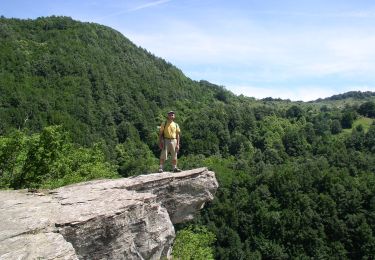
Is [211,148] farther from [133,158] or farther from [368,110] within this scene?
[368,110]

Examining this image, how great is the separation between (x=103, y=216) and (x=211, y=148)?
133 meters

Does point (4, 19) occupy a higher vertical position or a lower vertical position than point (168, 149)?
higher

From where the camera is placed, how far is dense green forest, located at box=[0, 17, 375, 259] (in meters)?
44.5

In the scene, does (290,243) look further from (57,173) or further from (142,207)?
(142,207)

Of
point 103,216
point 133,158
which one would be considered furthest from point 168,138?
point 133,158

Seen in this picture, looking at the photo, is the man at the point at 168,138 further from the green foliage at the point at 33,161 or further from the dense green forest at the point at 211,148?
the dense green forest at the point at 211,148

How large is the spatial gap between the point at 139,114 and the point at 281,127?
175 ft

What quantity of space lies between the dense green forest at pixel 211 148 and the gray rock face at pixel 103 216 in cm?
1382

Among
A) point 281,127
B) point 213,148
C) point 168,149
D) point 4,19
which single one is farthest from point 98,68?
point 168,149

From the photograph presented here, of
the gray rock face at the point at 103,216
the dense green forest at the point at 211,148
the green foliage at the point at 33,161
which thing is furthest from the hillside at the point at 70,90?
the gray rock face at the point at 103,216

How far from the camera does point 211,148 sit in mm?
149500

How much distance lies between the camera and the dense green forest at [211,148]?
146 feet

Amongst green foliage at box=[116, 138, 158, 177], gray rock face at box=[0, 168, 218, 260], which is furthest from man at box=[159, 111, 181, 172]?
green foliage at box=[116, 138, 158, 177]

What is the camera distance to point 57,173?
120 feet
